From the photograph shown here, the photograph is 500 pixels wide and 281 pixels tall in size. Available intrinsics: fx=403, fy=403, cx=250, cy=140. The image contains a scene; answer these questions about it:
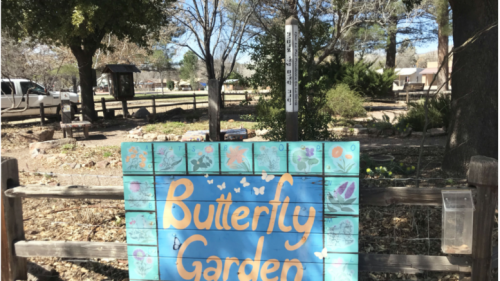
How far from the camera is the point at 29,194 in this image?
2762 millimetres

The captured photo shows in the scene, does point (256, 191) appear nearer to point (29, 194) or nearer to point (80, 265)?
point (29, 194)

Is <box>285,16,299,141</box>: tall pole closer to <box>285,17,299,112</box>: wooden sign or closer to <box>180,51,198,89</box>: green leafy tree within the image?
<box>285,17,299,112</box>: wooden sign

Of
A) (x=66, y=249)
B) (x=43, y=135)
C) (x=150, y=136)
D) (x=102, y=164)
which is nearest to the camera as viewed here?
(x=66, y=249)

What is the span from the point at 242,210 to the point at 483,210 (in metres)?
1.41

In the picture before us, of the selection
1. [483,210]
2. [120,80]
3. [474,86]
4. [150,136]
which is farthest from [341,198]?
[120,80]

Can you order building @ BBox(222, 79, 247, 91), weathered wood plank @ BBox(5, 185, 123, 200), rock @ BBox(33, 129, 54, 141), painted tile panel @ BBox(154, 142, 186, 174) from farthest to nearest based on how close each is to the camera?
building @ BBox(222, 79, 247, 91), rock @ BBox(33, 129, 54, 141), weathered wood plank @ BBox(5, 185, 123, 200), painted tile panel @ BBox(154, 142, 186, 174)

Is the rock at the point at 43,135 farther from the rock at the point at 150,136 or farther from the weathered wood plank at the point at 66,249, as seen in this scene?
the weathered wood plank at the point at 66,249

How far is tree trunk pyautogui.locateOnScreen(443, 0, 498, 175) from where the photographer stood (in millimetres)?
4734

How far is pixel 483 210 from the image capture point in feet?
7.68

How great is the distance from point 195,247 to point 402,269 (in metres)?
1.30

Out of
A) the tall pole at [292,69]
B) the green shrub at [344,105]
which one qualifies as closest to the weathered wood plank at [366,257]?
the tall pole at [292,69]

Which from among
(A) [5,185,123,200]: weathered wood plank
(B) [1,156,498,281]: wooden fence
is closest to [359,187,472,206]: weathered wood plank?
(B) [1,156,498,281]: wooden fence

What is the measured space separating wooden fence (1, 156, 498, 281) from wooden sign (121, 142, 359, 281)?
216 millimetres

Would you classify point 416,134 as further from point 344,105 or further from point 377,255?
point 377,255
